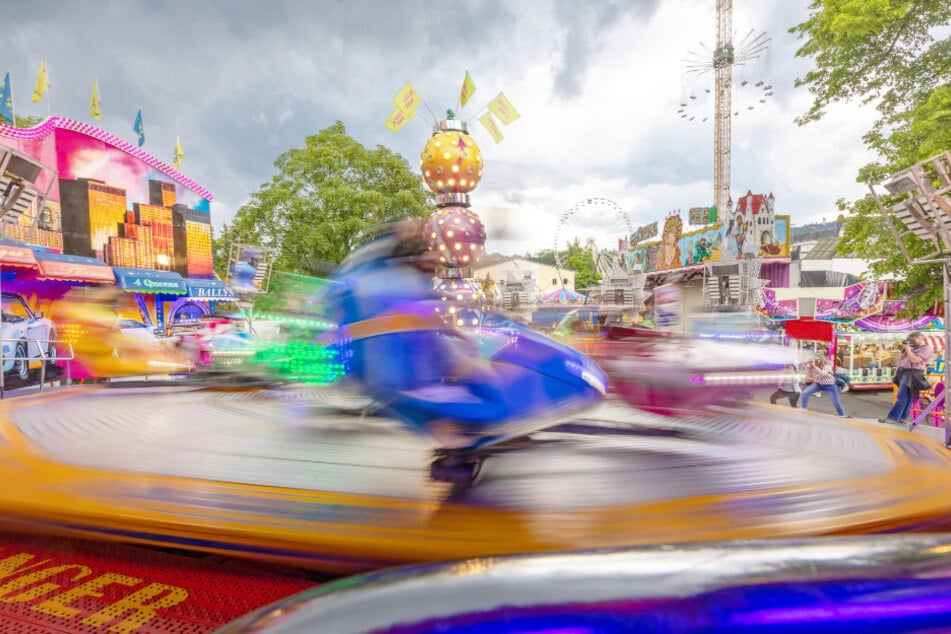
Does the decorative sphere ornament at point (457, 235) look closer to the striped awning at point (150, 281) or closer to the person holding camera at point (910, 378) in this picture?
the person holding camera at point (910, 378)

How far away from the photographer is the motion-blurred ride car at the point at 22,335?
9.00 meters

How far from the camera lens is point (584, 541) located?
1.56 m

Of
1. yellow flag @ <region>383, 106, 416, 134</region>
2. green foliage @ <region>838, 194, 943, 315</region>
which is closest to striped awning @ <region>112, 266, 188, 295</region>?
yellow flag @ <region>383, 106, 416, 134</region>

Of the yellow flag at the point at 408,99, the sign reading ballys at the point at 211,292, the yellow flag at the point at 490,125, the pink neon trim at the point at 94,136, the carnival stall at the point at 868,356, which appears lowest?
the carnival stall at the point at 868,356

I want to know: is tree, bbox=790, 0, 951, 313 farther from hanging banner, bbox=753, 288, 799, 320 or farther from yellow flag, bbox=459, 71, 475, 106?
hanging banner, bbox=753, 288, 799, 320

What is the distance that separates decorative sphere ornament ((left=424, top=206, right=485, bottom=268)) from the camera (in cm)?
688

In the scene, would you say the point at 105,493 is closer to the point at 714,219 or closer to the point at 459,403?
the point at 459,403

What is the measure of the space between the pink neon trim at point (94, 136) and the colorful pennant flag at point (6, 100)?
2.01 ft

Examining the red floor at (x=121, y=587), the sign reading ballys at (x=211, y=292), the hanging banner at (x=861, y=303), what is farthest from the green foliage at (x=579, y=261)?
the red floor at (x=121, y=587)

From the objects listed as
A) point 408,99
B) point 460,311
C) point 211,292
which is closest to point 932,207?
point 460,311

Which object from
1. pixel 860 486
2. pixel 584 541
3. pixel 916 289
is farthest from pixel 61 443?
pixel 916 289

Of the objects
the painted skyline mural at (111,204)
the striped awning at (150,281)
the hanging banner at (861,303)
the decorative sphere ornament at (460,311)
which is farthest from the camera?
the striped awning at (150,281)

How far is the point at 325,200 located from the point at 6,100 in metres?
8.26

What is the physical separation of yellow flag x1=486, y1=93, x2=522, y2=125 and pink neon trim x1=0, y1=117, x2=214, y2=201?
36.6 ft
